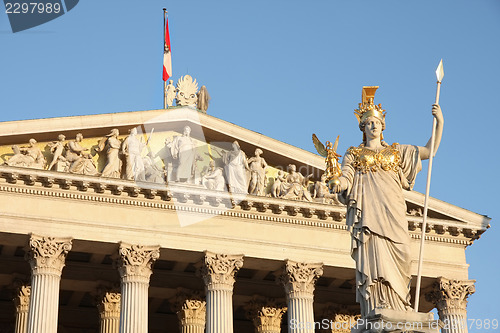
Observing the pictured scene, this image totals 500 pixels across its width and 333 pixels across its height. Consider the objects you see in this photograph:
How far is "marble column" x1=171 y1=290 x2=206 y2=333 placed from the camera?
3800 centimetres

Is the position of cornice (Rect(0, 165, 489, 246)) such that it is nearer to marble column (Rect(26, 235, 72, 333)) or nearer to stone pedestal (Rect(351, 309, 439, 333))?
marble column (Rect(26, 235, 72, 333))

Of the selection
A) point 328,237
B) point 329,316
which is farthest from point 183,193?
point 329,316

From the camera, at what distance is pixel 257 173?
3691 centimetres

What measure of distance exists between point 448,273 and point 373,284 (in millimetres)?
27407

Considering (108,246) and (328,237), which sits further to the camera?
(328,237)

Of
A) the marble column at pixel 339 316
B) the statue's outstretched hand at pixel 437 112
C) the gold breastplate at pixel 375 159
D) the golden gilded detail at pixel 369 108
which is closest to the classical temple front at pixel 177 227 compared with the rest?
the marble column at pixel 339 316

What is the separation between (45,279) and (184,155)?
7080 millimetres

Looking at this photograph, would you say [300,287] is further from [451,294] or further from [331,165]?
[331,165]

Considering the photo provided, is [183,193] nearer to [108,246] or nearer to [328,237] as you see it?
[108,246]

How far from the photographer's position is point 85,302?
4022cm

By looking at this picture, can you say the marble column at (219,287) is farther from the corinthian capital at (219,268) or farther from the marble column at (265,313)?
the marble column at (265,313)

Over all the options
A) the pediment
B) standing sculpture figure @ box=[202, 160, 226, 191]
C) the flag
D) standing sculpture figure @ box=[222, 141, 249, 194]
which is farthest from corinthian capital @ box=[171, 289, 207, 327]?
the flag

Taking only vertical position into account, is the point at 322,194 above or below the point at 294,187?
below

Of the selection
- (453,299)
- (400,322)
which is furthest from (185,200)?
(400,322)
